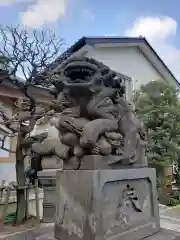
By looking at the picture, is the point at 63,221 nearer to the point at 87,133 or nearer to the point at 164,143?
the point at 87,133

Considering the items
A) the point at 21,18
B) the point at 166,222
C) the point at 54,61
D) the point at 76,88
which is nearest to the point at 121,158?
the point at 76,88

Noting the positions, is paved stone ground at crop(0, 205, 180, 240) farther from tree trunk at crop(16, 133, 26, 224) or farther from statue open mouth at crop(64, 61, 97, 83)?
statue open mouth at crop(64, 61, 97, 83)

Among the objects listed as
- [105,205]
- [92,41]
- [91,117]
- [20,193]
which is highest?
[92,41]

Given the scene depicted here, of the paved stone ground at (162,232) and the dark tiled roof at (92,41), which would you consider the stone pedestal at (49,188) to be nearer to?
the paved stone ground at (162,232)

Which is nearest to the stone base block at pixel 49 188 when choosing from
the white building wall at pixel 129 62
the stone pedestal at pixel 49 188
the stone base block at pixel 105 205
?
the stone pedestal at pixel 49 188

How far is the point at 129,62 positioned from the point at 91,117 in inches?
305

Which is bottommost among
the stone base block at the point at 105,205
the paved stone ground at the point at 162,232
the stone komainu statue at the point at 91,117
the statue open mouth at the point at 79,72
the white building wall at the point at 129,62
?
the paved stone ground at the point at 162,232

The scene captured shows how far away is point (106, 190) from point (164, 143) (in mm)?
5012

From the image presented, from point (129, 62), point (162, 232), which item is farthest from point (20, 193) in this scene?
point (129, 62)

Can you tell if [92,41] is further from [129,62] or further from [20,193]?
[20,193]

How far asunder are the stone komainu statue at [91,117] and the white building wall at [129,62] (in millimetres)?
6188

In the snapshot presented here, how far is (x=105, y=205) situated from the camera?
1.99 m

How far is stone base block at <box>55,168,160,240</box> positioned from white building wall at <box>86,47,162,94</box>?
6.62 meters

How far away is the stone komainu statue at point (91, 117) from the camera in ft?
6.91
